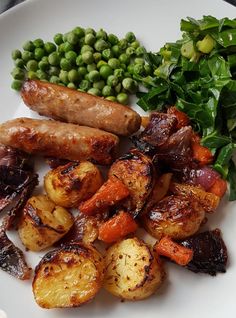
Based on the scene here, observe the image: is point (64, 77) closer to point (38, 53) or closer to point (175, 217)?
point (38, 53)

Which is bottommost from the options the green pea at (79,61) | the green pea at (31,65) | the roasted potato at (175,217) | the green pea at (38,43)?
the roasted potato at (175,217)

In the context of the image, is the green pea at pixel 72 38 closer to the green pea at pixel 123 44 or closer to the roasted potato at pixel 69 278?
the green pea at pixel 123 44

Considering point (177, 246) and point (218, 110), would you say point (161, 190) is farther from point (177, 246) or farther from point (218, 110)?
point (218, 110)

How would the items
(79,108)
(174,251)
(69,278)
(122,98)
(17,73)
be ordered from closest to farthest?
(69,278)
(174,251)
(79,108)
(122,98)
(17,73)

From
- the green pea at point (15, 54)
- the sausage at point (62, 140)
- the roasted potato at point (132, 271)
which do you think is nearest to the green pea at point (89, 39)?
the green pea at point (15, 54)

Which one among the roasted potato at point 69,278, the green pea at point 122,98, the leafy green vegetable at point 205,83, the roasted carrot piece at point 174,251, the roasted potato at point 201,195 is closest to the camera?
the roasted potato at point 69,278

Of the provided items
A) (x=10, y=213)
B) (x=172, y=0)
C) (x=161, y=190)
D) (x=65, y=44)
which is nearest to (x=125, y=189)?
(x=161, y=190)

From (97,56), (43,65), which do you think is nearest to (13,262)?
(43,65)
